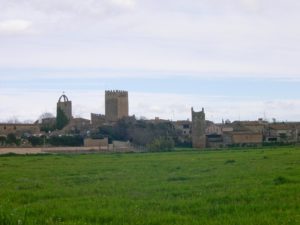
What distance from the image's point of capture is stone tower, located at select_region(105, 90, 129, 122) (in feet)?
483

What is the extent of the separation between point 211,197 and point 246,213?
2.99 metres

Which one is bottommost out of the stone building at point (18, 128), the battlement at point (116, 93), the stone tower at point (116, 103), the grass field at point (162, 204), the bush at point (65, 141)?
the grass field at point (162, 204)

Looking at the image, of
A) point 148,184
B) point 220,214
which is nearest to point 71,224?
point 220,214

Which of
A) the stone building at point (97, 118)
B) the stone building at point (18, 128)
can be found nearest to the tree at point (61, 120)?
the stone building at point (18, 128)

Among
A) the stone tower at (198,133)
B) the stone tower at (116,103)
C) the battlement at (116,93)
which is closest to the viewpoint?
the stone tower at (198,133)

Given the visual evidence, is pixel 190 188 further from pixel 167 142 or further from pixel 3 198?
pixel 167 142

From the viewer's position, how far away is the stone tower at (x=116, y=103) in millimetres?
147250

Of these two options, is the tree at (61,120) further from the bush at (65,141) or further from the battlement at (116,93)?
the bush at (65,141)

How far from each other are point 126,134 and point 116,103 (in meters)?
33.6

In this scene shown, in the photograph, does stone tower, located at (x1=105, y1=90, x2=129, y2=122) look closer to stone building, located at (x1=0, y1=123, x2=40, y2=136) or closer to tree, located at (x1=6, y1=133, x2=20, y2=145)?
stone building, located at (x1=0, y1=123, x2=40, y2=136)

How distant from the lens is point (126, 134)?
116 meters

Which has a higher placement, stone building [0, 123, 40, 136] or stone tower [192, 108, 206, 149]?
stone building [0, 123, 40, 136]

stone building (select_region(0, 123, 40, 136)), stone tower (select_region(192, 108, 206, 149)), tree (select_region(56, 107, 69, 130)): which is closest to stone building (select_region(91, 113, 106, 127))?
tree (select_region(56, 107, 69, 130))

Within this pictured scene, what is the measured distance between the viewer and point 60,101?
5625 inches
